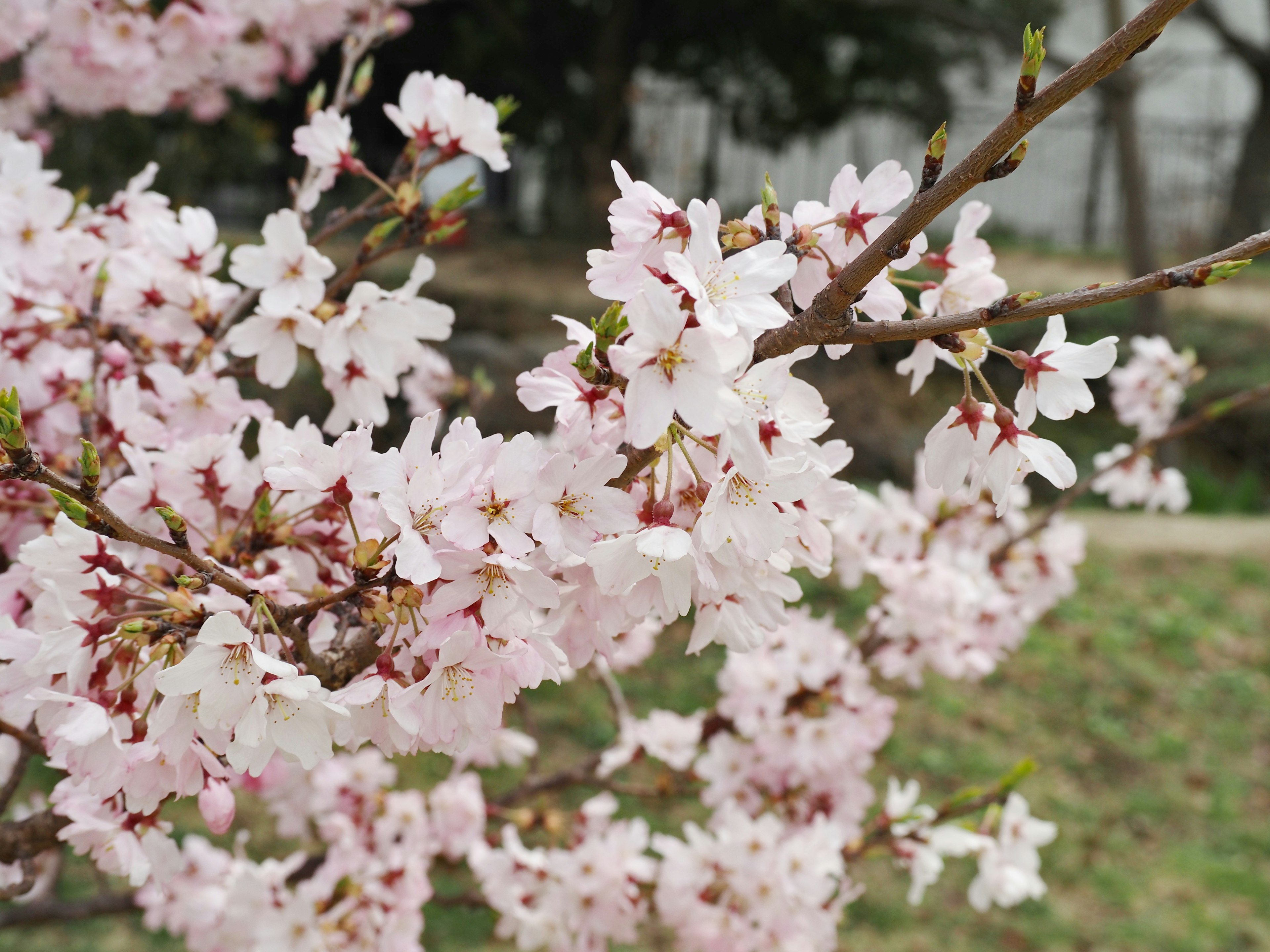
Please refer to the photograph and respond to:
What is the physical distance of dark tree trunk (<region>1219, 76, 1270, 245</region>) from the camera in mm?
9102

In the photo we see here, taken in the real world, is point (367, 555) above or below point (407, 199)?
below

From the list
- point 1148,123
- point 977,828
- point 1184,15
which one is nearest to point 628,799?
point 977,828

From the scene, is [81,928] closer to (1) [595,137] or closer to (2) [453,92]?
(2) [453,92]

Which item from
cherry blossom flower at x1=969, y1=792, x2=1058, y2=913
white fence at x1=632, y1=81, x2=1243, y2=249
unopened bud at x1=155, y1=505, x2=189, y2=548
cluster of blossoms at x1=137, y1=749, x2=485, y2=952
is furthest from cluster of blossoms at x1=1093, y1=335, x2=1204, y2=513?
white fence at x1=632, y1=81, x2=1243, y2=249

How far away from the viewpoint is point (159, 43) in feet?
6.23

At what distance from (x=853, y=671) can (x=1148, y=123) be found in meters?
12.1

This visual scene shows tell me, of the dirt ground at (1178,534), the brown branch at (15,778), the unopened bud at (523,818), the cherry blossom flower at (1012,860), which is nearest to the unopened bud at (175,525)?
the brown branch at (15,778)

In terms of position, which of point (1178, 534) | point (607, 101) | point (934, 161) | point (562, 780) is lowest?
point (1178, 534)

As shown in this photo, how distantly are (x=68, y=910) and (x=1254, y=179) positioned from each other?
10.5 meters

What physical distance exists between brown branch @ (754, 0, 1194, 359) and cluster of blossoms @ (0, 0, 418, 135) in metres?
1.30

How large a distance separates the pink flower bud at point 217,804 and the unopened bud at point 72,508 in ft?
0.91

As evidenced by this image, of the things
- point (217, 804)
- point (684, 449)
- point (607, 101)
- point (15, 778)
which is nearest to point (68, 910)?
point (15, 778)

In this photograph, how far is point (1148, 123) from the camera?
11.8 metres

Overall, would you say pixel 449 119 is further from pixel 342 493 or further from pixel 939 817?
pixel 939 817
